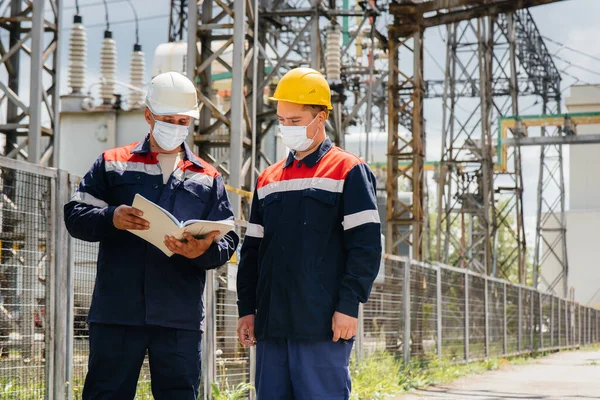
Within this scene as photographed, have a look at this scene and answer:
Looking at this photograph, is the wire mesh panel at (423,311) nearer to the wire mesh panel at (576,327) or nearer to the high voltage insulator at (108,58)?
the high voltage insulator at (108,58)

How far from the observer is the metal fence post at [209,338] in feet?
25.3

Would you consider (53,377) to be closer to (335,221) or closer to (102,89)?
(335,221)

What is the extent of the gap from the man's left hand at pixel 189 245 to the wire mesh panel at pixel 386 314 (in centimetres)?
714

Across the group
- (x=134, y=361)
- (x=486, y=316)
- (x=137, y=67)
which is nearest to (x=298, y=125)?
(x=134, y=361)

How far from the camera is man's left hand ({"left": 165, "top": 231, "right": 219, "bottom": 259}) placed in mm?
4578

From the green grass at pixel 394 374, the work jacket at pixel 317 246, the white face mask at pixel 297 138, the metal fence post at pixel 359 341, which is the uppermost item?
the white face mask at pixel 297 138

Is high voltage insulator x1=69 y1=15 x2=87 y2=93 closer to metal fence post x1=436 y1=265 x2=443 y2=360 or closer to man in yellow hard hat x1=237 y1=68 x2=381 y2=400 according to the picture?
metal fence post x1=436 y1=265 x2=443 y2=360

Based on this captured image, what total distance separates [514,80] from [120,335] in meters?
33.8

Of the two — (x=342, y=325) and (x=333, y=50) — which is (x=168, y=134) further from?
(x=333, y=50)

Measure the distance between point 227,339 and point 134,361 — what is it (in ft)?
12.3

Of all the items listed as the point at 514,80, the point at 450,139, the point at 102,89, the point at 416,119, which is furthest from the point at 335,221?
the point at 514,80

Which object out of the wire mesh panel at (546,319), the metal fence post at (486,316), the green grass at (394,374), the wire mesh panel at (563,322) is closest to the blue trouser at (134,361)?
the green grass at (394,374)

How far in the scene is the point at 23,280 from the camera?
5.67 metres

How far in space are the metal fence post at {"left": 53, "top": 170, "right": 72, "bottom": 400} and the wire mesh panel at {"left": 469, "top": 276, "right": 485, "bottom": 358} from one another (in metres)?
12.0
